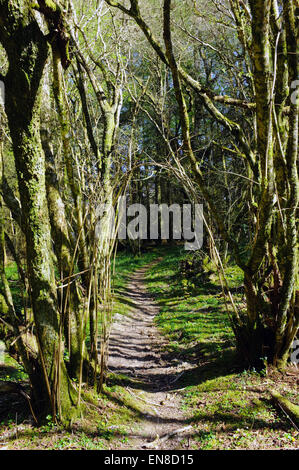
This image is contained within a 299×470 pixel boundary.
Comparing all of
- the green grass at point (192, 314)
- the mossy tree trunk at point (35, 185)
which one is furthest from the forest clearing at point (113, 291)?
the green grass at point (192, 314)

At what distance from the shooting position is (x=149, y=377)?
4488 millimetres

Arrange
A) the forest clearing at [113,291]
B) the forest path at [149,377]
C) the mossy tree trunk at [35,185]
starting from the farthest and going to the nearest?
the forest path at [149,377], the forest clearing at [113,291], the mossy tree trunk at [35,185]

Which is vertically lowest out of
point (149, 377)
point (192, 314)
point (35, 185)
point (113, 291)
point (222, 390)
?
point (149, 377)

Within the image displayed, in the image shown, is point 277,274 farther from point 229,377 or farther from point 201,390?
point 201,390

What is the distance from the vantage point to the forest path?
295 cm

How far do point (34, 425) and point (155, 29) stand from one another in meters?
12.3

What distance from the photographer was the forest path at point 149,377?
295 centimetres

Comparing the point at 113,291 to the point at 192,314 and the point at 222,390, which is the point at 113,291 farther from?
the point at 192,314

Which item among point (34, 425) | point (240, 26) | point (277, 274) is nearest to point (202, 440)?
point (34, 425)

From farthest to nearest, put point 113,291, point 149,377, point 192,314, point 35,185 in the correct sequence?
point 192,314 → point 149,377 → point 113,291 → point 35,185

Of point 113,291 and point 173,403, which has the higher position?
point 113,291

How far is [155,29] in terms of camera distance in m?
10.9

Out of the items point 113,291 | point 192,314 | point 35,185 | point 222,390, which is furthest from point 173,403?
point 192,314

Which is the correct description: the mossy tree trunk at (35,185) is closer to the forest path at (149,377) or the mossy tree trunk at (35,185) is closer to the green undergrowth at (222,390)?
the forest path at (149,377)
